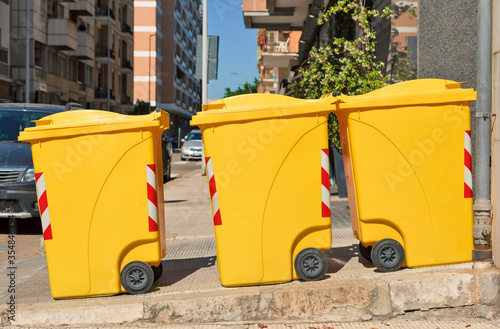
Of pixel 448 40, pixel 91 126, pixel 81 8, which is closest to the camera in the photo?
pixel 91 126

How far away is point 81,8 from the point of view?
1746 inches

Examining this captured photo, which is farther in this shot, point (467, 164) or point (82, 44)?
point (82, 44)

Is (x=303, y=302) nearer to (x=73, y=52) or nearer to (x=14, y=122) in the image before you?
(x=14, y=122)

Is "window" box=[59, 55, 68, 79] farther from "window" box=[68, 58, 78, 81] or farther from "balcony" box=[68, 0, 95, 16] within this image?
"balcony" box=[68, 0, 95, 16]

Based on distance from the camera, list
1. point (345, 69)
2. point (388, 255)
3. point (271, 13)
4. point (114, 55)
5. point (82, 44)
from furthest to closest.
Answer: point (114, 55)
point (82, 44)
point (271, 13)
point (345, 69)
point (388, 255)

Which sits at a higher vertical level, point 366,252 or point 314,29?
point 314,29

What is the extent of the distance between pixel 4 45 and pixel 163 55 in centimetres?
4609

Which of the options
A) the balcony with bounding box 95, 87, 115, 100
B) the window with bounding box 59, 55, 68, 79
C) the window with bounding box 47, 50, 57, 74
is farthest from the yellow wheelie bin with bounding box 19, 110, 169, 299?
the balcony with bounding box 95, 87, 115, 100

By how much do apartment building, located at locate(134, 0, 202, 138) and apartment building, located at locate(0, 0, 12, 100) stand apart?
3647 cm

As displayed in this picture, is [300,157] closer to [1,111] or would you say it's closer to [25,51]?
[1,111]

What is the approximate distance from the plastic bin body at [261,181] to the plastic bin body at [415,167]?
383 millimetres

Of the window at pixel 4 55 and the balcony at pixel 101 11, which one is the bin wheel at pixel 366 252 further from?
the balcony at pixel 101 11

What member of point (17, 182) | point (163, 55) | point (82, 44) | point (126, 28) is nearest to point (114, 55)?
point (126, 28)

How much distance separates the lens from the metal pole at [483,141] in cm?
494
